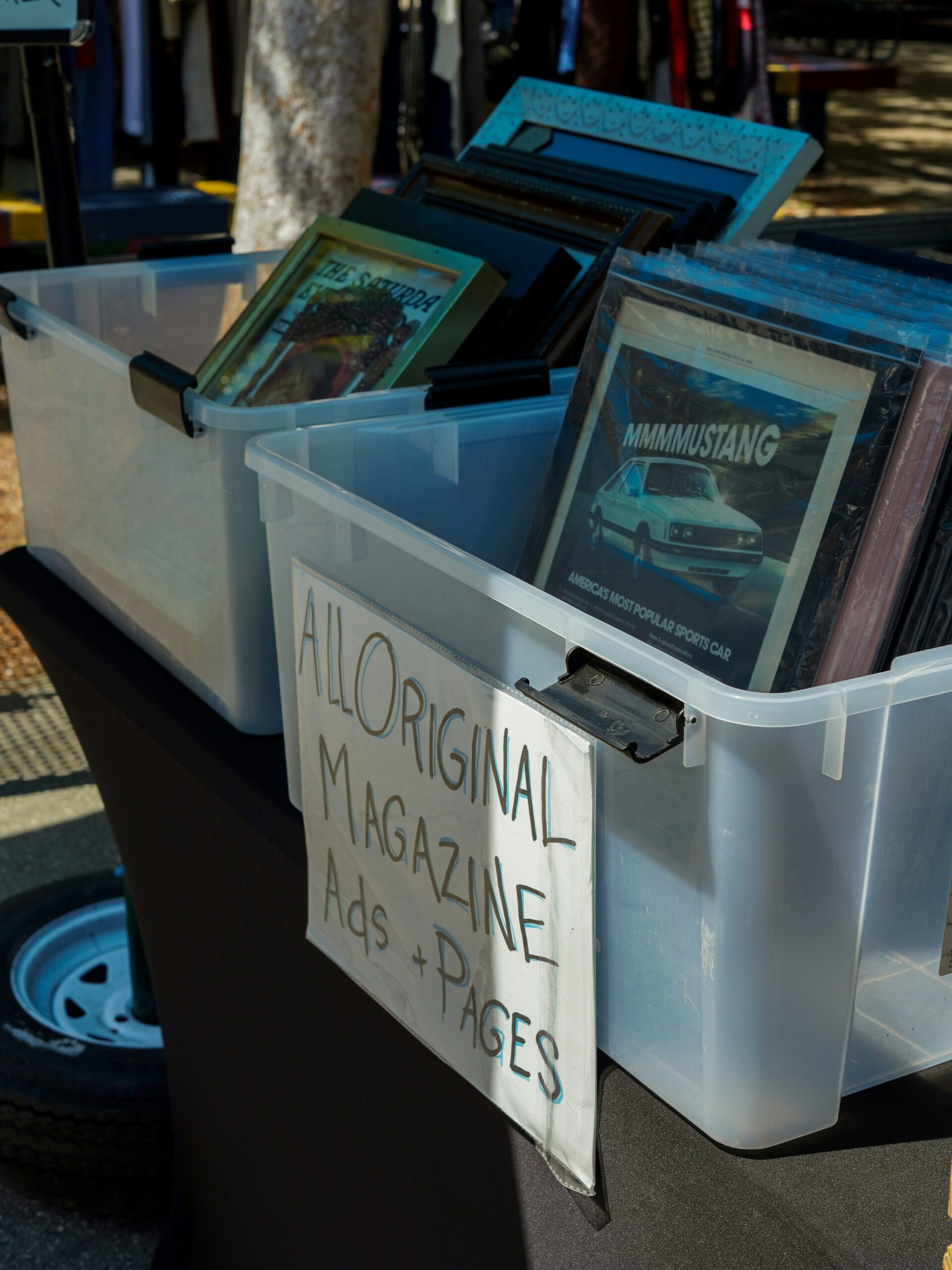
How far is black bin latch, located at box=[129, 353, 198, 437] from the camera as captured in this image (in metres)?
0.74

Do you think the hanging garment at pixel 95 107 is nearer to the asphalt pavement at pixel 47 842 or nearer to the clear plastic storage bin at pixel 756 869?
the asphalt pavement at pixel 47 842

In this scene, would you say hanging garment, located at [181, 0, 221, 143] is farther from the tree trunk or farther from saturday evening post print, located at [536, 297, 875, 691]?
saturday evening post print, located at [536, 297, 875, 691]

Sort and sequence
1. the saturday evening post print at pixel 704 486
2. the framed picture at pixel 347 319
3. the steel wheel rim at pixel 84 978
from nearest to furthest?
1. the saturday evening post print at pixel 704 486
2. the framed picture at pixel 347 319
3. the steel wheel rim at pixel 84 978

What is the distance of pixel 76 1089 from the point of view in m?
1.19

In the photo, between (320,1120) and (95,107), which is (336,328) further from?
(95,107)

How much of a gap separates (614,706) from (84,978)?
3.70 ft

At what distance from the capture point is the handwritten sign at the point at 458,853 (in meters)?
0.51

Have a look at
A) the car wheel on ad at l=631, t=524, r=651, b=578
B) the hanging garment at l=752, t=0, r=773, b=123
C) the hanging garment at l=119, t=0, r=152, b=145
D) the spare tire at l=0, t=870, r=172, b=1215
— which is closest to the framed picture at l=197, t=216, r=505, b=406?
the car wheel on ad at l=631, t=524, r=651, b=578

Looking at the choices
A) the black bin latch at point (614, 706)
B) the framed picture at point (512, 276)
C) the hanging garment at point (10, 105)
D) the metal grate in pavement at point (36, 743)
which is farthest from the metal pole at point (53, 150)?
the hanging garment at point (10, 105)

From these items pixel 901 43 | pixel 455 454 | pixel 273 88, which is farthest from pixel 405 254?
pixel 901 43

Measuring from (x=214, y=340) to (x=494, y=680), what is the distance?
75cm

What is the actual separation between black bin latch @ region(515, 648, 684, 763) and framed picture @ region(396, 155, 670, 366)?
0.41 meters

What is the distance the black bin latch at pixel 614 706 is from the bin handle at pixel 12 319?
60 cm

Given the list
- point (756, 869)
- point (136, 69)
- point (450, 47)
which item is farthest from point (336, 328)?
point (136, 69)
